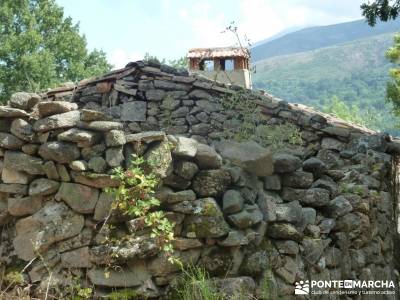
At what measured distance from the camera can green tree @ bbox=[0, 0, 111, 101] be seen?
85.0 feet

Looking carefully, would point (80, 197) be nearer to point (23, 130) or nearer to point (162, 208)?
point (162, 208)

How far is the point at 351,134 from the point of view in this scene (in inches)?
361

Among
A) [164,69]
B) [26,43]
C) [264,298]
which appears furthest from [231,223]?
[26,43]

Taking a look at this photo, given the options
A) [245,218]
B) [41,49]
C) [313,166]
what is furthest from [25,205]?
[41,49]

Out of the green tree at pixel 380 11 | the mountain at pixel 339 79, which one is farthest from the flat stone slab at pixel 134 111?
the mountain at pixel 339 79

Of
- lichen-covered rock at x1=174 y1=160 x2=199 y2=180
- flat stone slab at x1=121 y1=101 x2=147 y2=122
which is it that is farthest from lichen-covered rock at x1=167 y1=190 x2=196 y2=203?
flat stone slab at x1=121 y1=101 x2=147 y2=122

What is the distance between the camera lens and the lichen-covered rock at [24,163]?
3938 millimetres

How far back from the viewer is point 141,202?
3.71 meters

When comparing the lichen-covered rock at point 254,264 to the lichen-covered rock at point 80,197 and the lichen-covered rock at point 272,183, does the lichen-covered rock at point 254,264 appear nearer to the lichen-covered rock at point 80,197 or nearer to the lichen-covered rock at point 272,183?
the lichen-covered rock at point 272,183

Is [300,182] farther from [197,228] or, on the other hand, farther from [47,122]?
[47,122]

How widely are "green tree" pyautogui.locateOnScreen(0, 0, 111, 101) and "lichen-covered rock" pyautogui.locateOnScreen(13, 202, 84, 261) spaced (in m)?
21.1

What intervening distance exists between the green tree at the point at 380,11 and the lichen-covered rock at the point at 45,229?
24.7 ft

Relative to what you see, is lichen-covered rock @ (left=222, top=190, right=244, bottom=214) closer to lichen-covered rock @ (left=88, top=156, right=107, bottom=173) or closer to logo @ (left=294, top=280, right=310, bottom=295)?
logo @ (left=294, top=280, right=310, bottom=295)

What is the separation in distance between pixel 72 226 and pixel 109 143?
27.6 inches
